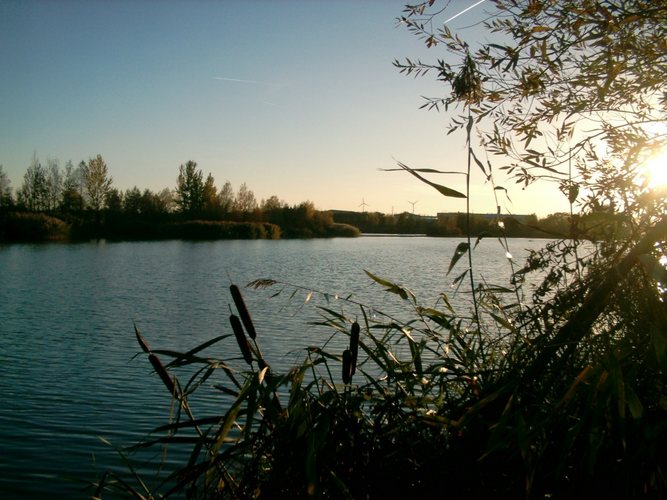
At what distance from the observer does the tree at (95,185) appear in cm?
6756

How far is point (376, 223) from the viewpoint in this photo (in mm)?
89812

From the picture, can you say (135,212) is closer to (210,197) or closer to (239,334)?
(210,197)

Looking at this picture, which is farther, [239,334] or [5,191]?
[5,191]

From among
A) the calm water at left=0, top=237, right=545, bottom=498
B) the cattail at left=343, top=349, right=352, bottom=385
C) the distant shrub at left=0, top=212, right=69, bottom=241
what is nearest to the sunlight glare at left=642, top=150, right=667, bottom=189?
the cattail at left=343, top=349, right=352, bottom=385

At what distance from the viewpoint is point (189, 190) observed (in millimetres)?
78375

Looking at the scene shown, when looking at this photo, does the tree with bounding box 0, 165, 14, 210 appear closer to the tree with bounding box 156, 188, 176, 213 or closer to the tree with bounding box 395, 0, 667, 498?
the tree with bounding box 156, 188, 176, 213

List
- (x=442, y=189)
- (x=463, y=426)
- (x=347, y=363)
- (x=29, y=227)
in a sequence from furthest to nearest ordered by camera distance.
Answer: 1. (x=29, y=227)
2. (x=442, y=189)
3. (x=347, y=363)
4. (x=463, y=426)

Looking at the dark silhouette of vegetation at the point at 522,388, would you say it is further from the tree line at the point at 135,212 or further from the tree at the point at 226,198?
the tree at the point at 226,198

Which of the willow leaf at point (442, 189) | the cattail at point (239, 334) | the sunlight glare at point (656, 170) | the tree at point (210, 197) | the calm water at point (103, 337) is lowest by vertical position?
the calm water at point (103, 337)

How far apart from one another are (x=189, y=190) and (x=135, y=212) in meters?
10.6

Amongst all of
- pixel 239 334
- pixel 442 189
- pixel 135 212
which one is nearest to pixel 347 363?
pixel 239 334

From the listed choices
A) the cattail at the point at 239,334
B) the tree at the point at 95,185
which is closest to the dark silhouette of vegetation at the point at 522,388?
the cattail at the point at 239,334

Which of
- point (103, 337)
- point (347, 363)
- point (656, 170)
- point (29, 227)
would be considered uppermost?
point (656, 170)

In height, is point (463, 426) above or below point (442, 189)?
below
